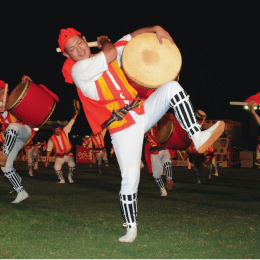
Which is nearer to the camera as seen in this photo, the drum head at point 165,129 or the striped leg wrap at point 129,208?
the striped leg wrap at point 129,208

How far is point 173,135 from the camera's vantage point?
5.96 m

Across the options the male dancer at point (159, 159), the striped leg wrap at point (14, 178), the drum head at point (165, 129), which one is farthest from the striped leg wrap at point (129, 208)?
the male dancer at point (159, 159)

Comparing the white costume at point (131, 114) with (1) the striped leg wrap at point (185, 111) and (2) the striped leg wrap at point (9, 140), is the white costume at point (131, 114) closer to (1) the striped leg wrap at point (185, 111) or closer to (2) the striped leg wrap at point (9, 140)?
(1) the striped leg wrap at point (185, 111)

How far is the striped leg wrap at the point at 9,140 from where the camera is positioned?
19.9 ft

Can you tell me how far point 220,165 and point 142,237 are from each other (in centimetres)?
1927

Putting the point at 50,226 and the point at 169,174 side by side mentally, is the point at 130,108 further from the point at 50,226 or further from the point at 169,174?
the point at 169,174

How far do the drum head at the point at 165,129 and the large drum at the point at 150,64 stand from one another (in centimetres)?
269

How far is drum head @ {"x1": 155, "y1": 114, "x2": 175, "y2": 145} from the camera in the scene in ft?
19.7

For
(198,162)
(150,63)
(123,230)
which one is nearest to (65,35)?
(150,63)

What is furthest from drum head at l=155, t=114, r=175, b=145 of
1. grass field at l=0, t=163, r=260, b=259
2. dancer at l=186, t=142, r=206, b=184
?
dancer at l=186, t=142, r=206, b=184

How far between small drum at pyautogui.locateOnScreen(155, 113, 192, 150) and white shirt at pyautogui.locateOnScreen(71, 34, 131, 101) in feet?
8.23

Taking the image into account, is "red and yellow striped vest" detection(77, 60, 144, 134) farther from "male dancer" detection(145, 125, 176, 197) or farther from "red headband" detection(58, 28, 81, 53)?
"male dancer" detection(145, 125, 176, 197)

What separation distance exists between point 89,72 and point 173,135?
9.50 feet

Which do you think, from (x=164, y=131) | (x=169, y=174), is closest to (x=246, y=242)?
(x=164, y=131)
